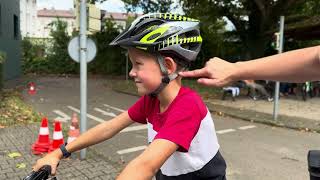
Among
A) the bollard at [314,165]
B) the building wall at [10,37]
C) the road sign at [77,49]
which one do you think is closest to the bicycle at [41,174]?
the bollard at [314,165]

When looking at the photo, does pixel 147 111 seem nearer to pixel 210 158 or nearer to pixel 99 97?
pixel 210 158

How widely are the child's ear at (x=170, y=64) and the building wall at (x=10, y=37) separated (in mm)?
20870

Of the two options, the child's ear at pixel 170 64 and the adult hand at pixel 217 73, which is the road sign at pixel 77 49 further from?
the adult hand at pixel 217 73

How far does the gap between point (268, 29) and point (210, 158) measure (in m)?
18.3

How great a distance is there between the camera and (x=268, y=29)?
765 inches

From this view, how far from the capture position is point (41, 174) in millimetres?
1988

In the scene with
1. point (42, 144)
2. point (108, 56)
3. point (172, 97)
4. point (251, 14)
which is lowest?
point (42, 144)

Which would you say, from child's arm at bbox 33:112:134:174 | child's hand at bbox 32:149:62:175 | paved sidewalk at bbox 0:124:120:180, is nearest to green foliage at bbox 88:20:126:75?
paved sidewalk at bbox 0:124:120:180

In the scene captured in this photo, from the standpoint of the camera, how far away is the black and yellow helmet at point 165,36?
1.97 meters

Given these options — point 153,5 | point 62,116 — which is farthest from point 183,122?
point 153,5

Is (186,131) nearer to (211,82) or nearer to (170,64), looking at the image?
(170,64)

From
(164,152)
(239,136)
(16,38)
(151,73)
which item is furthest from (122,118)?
(16,38)

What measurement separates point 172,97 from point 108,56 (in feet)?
92.5

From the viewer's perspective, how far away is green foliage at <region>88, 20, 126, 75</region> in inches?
1173
